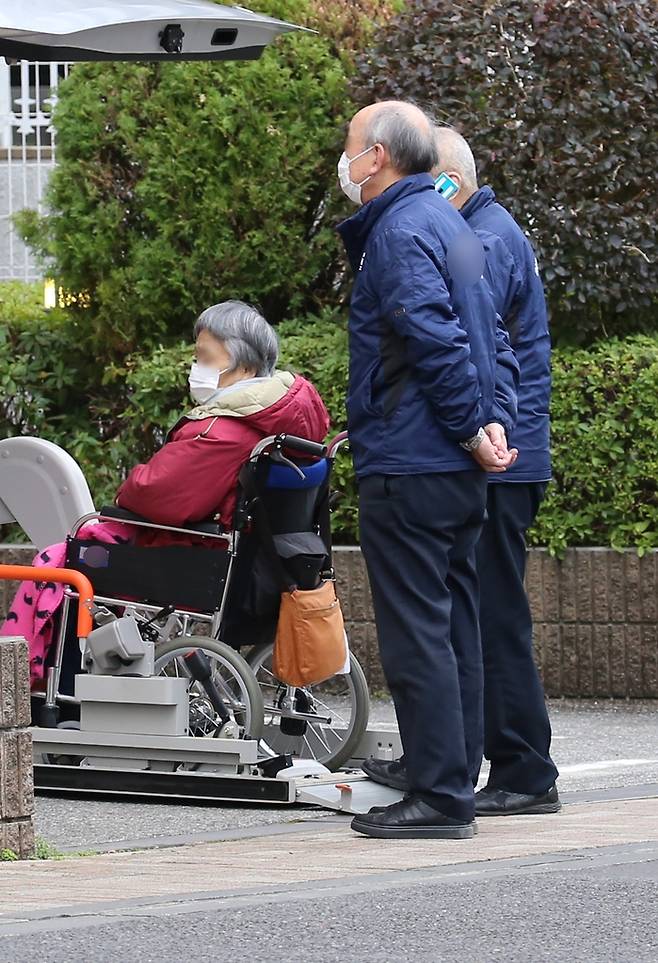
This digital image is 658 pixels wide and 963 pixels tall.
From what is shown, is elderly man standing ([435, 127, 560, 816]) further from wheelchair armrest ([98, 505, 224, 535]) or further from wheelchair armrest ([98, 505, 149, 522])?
wheelchair armrest ([98, 505, 149, 522])

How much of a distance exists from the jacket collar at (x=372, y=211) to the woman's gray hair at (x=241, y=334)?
3.85 ft

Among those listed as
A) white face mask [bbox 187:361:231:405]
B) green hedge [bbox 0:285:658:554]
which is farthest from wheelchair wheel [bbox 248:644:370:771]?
green hedge [bbox 0:285:658:554]

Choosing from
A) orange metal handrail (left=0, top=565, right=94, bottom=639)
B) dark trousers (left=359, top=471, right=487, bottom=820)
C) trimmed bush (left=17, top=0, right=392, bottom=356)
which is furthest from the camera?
trimmed bush (left=17, top=0, right=392, bottom=356)

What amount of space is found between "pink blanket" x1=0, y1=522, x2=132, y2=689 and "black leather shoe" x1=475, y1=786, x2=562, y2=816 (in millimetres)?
1547

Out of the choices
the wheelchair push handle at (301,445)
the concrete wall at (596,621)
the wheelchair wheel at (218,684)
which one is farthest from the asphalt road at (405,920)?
the concrete wall at (596,621)

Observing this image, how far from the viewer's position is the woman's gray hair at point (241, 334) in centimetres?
730

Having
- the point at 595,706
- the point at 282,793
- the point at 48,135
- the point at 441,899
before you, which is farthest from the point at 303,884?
the point at 48,135

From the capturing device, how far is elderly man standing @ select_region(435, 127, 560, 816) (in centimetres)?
663

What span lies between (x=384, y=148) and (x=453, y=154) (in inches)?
23.9

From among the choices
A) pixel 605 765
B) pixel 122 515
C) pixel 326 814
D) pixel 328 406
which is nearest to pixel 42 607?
pixel 122 515

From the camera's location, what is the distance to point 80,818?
6742 mm

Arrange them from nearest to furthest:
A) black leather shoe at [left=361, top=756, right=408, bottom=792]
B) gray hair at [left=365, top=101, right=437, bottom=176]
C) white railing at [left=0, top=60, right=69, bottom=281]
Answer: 1. gray hair at [left=365, top=101, right=437, bottom=176]
2. black leather shoe at [left=361, top=756, right=408, bottom=792]
3. white railing at [left=0, top=60, right=69, bottom=281]

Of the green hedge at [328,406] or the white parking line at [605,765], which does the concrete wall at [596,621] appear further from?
the white parking line at [605,765]

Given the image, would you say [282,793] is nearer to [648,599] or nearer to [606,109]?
[648,599]
